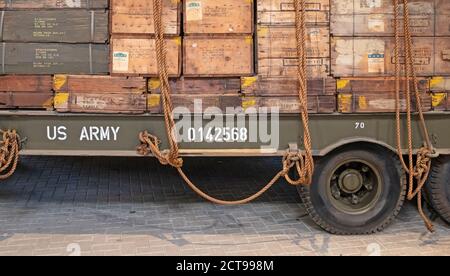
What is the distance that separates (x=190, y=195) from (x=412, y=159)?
2.89m

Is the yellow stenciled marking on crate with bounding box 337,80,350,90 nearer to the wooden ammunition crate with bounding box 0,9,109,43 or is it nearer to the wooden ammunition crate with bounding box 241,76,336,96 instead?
the wooden ammunition crate with bounding box 241,76,336,96

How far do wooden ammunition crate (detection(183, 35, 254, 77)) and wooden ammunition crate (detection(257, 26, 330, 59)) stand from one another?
0.42 ft

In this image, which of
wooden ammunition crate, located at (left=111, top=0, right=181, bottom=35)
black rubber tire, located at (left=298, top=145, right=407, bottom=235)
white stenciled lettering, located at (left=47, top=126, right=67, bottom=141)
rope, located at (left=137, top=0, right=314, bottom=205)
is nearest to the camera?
rope, located at (left=137, top=0, right=314, bottom=205)

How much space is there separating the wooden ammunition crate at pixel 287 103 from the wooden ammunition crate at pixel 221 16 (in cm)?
68

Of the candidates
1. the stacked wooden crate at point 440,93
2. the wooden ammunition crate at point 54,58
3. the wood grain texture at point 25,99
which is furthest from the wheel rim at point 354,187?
the wood grain texture at point 25,99

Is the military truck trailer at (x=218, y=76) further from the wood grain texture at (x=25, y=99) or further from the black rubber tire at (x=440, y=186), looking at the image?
the black rubber tire at (x=440, y=186)

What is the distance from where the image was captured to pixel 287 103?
5.18 m

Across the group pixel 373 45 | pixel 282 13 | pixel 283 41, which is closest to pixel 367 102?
pixel 373 45

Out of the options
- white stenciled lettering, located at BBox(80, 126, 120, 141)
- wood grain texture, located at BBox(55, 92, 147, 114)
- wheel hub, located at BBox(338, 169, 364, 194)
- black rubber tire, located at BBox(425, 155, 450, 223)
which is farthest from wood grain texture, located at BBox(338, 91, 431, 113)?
Answer: white stenciled lettering, located at BBox(80, 126, 120, 141)

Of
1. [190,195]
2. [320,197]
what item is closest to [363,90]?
[320,197]

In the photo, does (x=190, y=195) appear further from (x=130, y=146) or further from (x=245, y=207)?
(x=130, y=146)

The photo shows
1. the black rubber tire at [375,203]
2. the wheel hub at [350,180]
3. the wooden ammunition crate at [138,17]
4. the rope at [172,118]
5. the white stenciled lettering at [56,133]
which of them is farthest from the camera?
the wheel hub at [350,180]

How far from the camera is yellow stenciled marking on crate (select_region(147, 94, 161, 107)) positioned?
5160 millimetres

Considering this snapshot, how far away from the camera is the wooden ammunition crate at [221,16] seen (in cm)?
512
